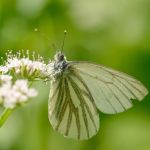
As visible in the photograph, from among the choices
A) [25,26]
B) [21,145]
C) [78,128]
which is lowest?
[21,145]

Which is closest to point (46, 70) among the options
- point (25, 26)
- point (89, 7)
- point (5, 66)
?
point (5, 66)

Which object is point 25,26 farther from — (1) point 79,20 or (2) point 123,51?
(2) point 123,51

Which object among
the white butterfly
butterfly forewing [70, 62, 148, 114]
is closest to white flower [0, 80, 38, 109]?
the white butterfly

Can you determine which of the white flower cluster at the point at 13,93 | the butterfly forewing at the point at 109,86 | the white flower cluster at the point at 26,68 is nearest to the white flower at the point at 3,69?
the white flower cluster at the point at 26,68

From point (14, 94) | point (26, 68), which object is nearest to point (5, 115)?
point (14, 94)

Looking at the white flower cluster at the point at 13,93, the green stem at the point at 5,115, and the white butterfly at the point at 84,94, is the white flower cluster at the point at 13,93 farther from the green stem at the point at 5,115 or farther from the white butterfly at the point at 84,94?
the white butterfly at the point at 84,94

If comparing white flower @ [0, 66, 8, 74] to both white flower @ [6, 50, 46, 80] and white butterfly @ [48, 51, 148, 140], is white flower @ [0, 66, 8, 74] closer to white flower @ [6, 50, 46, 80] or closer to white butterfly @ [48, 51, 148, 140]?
white flower @ [6, 50, 46, 80]
